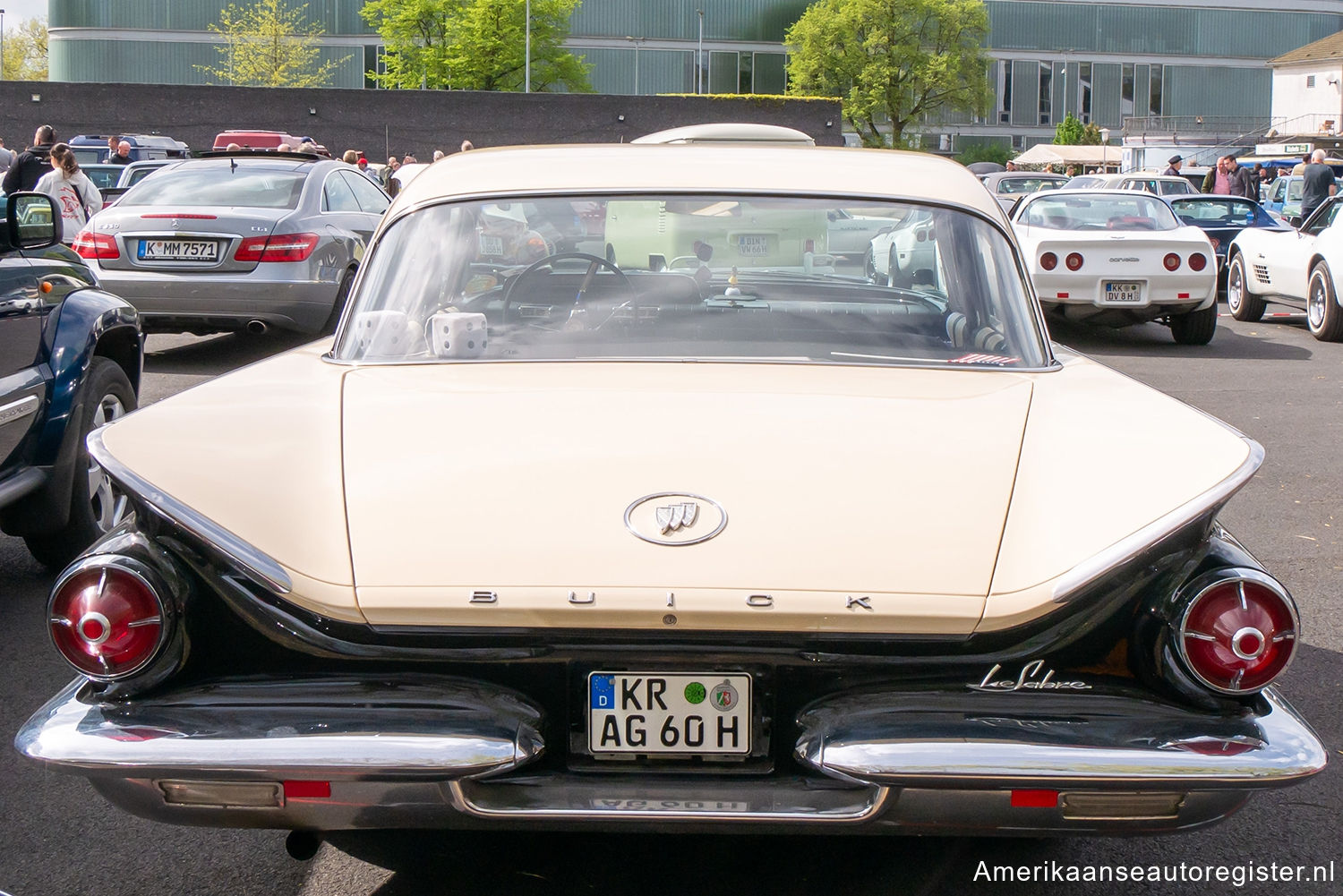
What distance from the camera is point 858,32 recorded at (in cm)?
6900

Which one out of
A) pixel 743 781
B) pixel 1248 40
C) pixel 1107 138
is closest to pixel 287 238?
pixel 743 781

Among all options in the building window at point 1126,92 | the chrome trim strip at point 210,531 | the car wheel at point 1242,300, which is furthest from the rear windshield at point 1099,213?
the building window at point 1126,92

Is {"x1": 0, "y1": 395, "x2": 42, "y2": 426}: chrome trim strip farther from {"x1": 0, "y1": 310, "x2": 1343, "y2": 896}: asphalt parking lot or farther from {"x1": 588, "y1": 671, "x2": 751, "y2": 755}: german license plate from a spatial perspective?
{"x1": 588, "y1": 671, "x2": 751, "y2": 755}: german license plate

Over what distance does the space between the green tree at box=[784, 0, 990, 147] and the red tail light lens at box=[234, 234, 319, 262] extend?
2425 inches

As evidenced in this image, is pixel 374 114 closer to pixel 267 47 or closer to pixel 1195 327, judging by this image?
pixel 267 47

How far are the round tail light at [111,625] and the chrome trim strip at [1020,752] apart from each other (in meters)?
1.17

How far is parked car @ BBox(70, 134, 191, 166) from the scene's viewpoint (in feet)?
99.2

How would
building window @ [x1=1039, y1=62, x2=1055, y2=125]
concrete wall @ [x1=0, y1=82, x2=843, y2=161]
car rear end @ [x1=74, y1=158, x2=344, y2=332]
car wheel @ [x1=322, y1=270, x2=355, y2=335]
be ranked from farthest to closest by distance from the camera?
building window @ [x1=1039, y1=62, x2=1055, y2=125] < concrete wall @ [x1=0, y1=82, x2=843, y2=161] < car wheel @ [x1=322, y1=270, x2=355, y2=335] < car rear end @ [x1=74, y1=158, x2=344, y2=332]

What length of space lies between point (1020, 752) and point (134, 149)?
113 ft

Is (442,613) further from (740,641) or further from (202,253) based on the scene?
(202,253)

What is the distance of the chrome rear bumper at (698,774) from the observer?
7.55 feet

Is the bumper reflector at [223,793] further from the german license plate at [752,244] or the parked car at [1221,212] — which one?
the parked car at [1221,212]

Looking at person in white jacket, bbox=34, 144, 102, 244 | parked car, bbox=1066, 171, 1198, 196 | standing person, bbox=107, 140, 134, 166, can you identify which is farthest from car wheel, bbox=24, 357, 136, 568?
parked car, bbox=1066, 171, 1198, 196

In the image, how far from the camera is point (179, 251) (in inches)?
413
